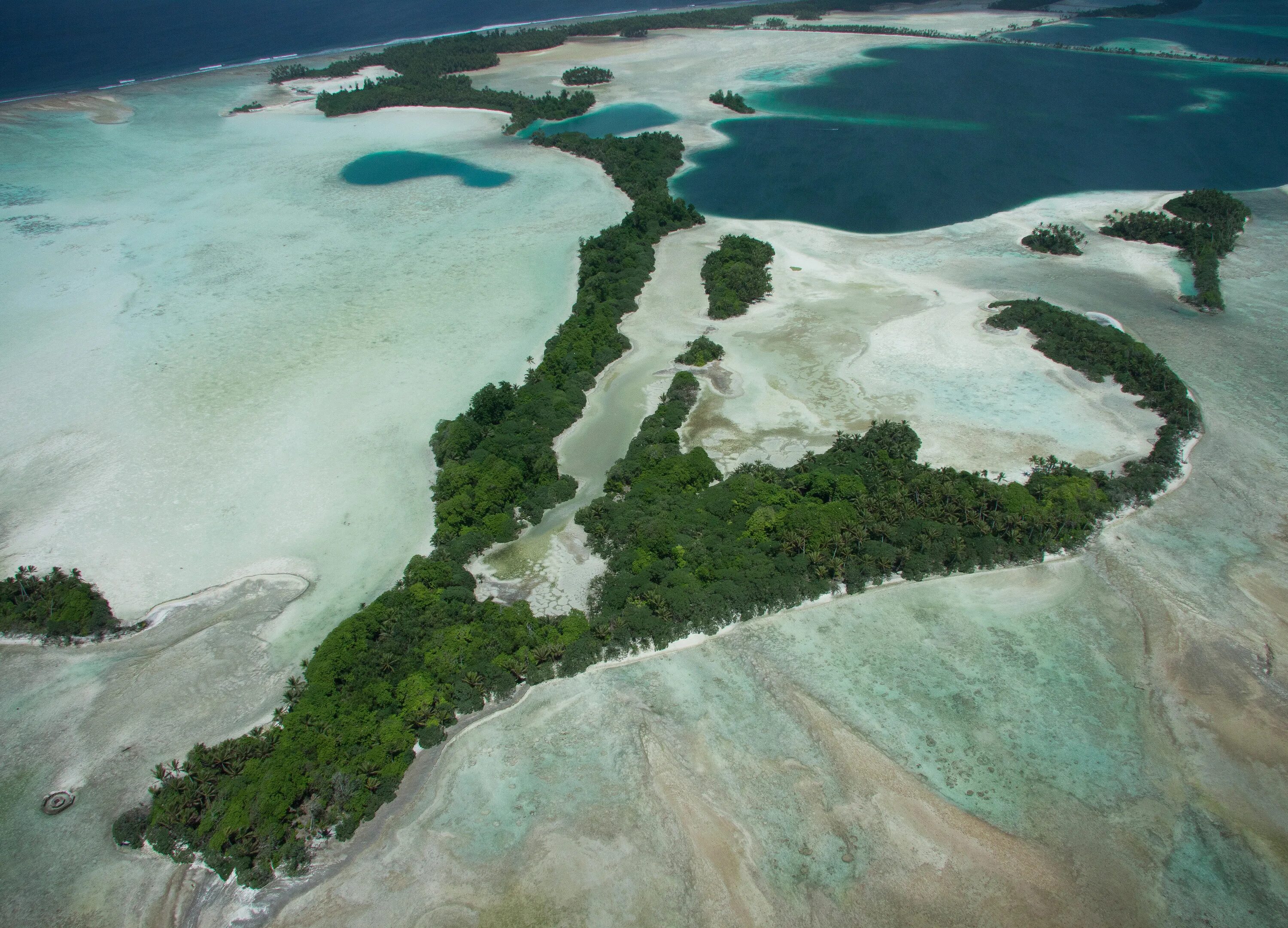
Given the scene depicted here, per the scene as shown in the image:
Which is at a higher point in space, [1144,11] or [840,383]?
[1144,11]

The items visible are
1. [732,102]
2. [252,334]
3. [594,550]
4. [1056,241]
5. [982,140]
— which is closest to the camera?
[594,550]

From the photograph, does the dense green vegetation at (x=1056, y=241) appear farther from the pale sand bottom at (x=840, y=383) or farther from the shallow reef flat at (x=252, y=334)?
the shallow reef flat at (x=252, y=334)

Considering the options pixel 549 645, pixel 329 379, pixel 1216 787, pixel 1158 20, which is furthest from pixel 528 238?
pixel 1158 20

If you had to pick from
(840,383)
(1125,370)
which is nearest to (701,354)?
(840,383)

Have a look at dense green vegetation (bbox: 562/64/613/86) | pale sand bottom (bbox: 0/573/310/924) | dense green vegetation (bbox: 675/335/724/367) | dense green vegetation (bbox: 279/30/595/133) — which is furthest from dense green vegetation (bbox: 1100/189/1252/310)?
dense green vegetation (bbox: 562/64/613/86)

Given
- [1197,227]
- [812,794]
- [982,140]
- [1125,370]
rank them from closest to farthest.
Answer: [812,794]
[1125,370]
[1197,227]
[982,140]

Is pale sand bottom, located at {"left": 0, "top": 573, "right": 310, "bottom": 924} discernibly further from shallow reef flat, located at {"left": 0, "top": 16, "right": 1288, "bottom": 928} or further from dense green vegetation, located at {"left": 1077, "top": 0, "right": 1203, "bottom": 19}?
dense green vegetation, located at {"left": 1077, "top": 0, "right": 1203, "bottom": 19}

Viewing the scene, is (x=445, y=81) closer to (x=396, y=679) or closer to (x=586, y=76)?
(x=586, y=76)

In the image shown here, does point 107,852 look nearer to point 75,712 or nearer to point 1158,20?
point 75,712

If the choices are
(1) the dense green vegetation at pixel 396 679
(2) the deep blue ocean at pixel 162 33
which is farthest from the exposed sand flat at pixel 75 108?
(1) the dense green vegetation at pixel 396 679
